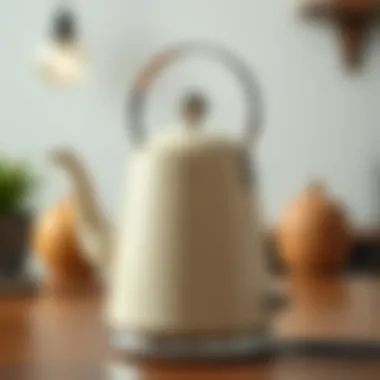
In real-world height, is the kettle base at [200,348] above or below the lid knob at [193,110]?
below

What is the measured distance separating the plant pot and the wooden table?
38 cm

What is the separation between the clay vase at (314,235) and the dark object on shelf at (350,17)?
120 centimetres

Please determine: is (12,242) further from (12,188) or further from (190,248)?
(190,248)

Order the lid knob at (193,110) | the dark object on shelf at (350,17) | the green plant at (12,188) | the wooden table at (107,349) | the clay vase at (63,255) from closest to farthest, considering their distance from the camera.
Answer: the wooden table at (107,349)
the lid knob at (193,110)
the clay vase at (63,255)
the green plant at (12,188)
the dark object on shelf at (350,17)

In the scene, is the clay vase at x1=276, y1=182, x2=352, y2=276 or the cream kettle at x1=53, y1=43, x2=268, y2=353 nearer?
the cream kettle at x1=53, y1=43, x2=268, y2=353

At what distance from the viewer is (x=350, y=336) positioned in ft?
2.85

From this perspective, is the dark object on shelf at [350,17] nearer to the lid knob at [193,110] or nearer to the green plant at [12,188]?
the green plant at [12,188]

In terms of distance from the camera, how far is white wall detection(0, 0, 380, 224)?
262cm

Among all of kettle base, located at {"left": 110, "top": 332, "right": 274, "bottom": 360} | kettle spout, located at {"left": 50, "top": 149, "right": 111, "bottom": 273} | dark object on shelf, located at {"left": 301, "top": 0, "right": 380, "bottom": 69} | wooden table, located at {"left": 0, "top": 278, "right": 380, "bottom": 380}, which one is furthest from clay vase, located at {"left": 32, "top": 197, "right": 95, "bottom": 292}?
dark object on shelf, located at {"left": 301, "top": 0, "right": 380, "bottom": 69}

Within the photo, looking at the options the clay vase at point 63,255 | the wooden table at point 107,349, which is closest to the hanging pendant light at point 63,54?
the clay vase at point 63,255

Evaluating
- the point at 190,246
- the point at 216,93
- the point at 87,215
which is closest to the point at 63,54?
the point at 216,93

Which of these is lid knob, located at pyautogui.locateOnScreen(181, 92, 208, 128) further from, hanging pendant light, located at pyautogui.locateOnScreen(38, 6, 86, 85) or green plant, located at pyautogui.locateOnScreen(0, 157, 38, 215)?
hanging pendant light, located at pyautogui.locateOnScreen(38, 6, 86, 85)

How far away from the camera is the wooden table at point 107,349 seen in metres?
0.71

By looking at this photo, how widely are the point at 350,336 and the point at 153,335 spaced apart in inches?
7.7
